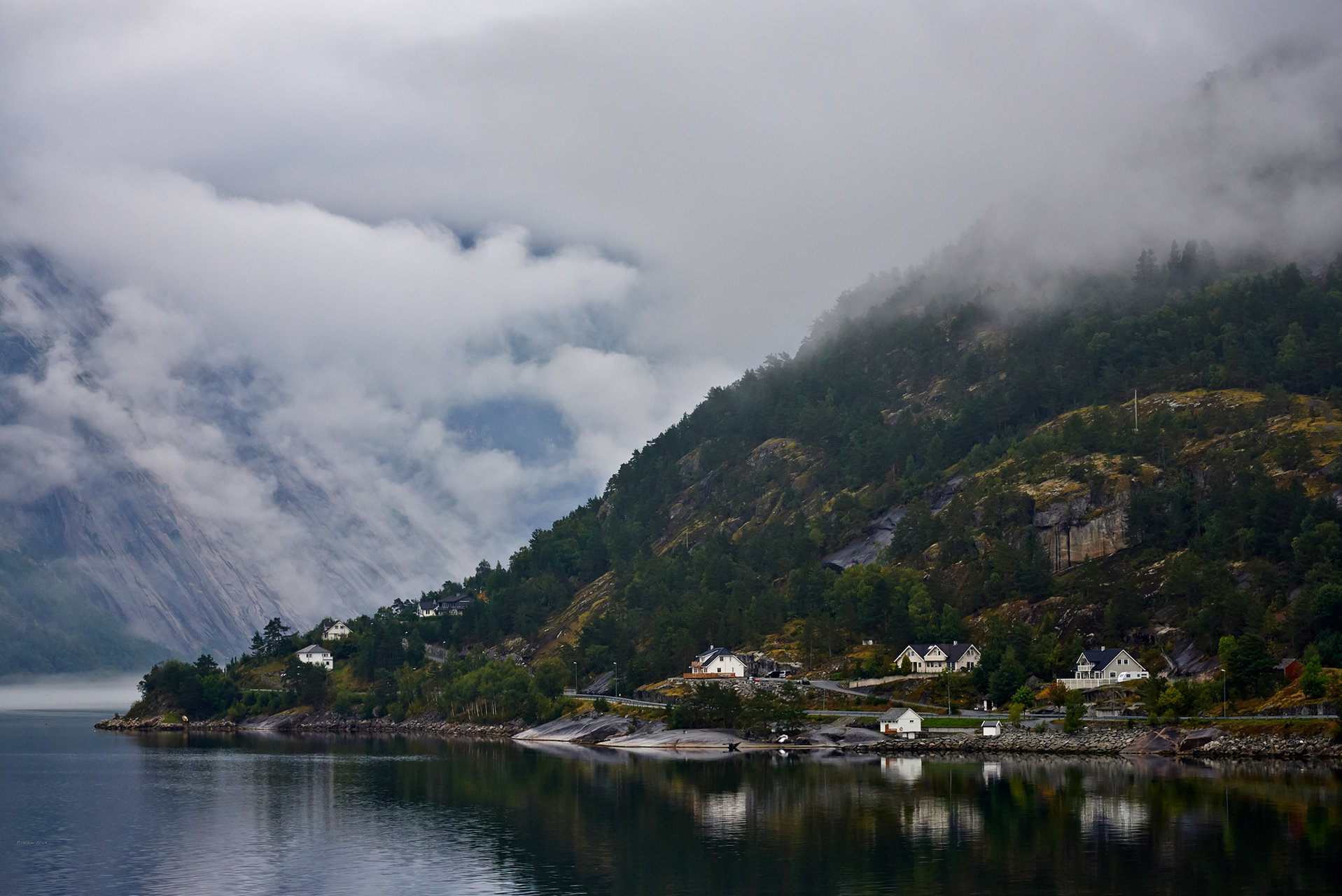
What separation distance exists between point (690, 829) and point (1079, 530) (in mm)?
113250

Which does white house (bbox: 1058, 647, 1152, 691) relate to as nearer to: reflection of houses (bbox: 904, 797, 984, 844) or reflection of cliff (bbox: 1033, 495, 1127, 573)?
reflection of cliff (bbox: 1033, 495, 1127, 573)

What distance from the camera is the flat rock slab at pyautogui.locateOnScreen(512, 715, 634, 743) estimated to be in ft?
531

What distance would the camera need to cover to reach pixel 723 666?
17725 centimetres

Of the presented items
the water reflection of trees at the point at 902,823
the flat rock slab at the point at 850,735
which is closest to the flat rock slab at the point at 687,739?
the flat rock slab at the point at 850,735

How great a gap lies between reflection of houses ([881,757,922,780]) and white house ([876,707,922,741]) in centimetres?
1113

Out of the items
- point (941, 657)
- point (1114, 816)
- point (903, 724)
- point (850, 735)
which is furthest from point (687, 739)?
point (1114, 816)

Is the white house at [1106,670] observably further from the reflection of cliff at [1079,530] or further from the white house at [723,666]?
the white house at [723,666]

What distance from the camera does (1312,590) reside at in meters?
131

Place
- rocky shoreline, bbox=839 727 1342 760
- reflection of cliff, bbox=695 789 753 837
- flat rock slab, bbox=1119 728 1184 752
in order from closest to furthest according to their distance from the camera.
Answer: reflection of cliff, bbox=695 789 753 837, rocky shoreline, bbox=839 727 1342 760, flat rock slab, bbox=1119 728 1184 752

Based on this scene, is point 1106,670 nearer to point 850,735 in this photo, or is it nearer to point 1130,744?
point 1130,744

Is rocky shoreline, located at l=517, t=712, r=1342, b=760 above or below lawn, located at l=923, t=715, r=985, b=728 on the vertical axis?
below

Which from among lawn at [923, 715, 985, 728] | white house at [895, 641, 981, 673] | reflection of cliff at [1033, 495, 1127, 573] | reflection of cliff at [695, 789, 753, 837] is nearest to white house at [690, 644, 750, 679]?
white house at [895, 641, 981, 673]

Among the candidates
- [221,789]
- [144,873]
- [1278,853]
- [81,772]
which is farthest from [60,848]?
[1278,853]

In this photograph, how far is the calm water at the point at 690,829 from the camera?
62531mm
